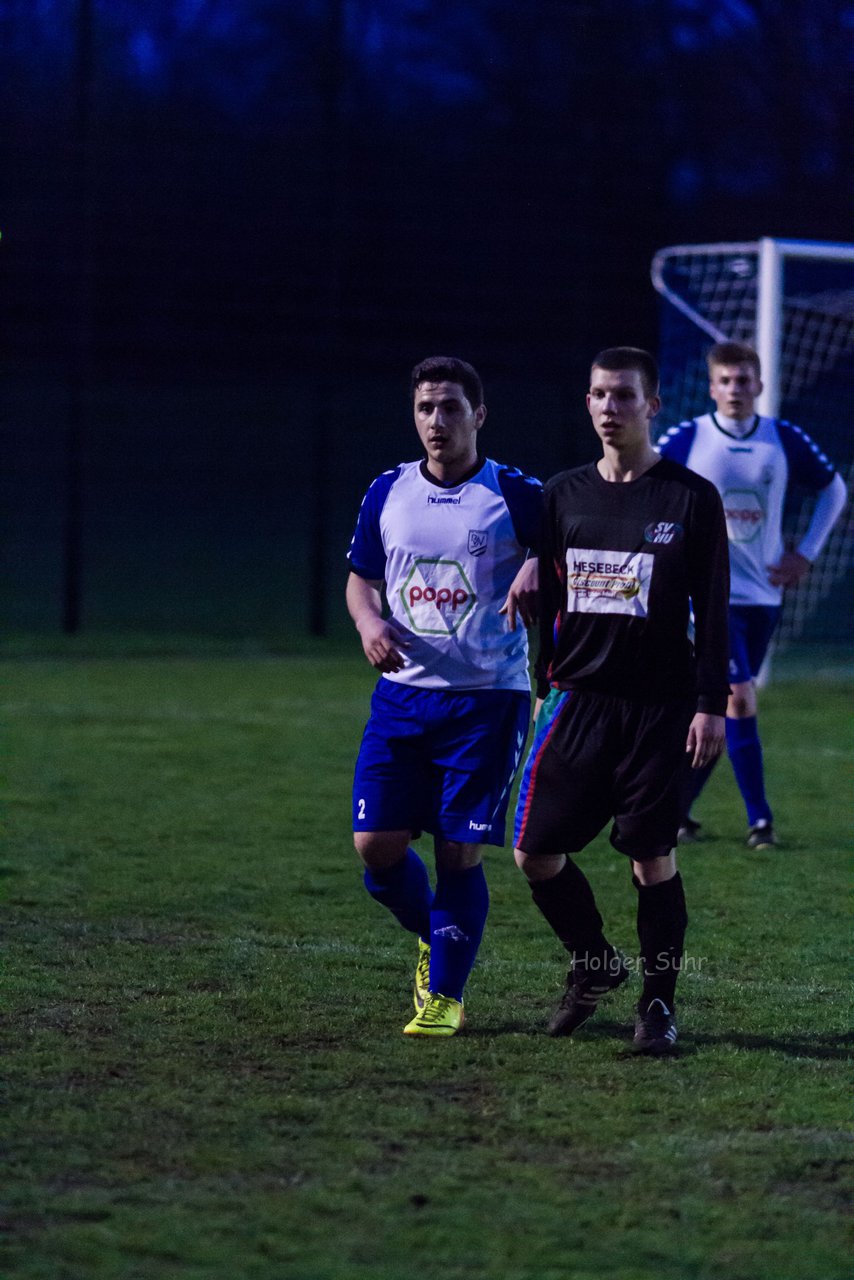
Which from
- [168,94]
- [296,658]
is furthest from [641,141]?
[296,658]

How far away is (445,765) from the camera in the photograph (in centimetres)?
441

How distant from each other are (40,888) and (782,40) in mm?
16700

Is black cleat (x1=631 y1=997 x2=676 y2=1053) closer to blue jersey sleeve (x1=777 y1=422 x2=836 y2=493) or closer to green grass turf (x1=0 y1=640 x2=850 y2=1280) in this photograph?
green grass turf (x1=0 y1=640 x2=850 y2=1280)

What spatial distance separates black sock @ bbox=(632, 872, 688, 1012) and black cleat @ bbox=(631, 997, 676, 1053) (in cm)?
2

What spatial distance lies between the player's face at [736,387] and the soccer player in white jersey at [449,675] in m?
2.80

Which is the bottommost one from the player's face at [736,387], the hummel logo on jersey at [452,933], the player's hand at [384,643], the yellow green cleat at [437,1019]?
Result: the yellow green cleat at [437,1019]

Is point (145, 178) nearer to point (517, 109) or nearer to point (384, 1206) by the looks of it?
point (517, 109)

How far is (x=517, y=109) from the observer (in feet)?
58.0

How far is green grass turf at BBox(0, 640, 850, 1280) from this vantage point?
2.98m

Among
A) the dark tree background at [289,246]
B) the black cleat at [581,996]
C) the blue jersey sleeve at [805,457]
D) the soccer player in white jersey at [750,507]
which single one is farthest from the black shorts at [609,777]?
the dark tree background at [289,246]

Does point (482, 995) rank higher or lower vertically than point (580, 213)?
lower

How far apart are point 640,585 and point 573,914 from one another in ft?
2.73

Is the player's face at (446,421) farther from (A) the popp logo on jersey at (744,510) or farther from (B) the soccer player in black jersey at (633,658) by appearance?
(A) the popp logo on jersey at (744,510)

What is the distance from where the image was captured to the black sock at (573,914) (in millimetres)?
4383
